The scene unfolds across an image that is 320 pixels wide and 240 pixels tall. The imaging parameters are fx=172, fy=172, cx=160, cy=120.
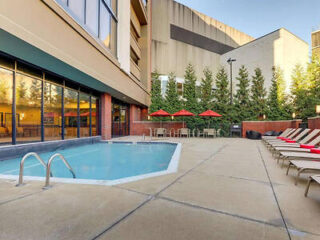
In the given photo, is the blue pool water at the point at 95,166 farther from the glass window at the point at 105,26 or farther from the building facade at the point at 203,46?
the building facade at the point at 203,46

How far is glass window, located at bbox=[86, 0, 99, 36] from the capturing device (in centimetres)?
844

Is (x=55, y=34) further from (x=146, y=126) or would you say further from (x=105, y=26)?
(x=146, y=126)

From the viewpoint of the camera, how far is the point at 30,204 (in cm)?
254

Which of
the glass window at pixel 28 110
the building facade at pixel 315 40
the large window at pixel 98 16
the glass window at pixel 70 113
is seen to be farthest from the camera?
the building facade at pixel 315 40

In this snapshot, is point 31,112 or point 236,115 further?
point 236,115

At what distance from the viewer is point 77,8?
7.52m

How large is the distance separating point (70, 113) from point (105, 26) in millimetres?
5720

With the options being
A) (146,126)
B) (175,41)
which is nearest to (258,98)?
(146,126)

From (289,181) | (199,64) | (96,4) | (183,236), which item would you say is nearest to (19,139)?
(96,4)

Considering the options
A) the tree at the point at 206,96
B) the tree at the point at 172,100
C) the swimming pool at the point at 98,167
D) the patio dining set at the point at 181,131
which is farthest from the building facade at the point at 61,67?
the tree at the point at 206,96

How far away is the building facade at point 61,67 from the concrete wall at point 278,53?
1663 cm

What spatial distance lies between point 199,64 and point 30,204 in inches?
1126

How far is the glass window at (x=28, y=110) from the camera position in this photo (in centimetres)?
836

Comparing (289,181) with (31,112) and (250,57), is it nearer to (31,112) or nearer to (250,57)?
(31,112)
